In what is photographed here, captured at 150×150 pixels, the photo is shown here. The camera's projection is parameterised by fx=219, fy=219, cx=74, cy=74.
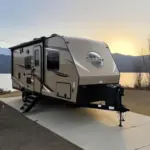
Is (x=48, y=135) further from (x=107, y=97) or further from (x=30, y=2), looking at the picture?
(x=30, y=2)

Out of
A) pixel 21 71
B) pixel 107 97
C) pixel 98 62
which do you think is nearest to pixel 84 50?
pixel 98 62

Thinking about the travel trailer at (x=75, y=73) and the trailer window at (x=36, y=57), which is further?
the trailer window at (x=36, y=57)

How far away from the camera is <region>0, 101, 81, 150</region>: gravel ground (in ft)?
14.1

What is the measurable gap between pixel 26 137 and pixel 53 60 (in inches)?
101

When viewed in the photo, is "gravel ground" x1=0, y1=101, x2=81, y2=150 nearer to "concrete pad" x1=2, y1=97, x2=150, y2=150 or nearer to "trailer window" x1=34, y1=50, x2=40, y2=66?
"concrete pad" x1=2, y1=97, x2=150, y2=150

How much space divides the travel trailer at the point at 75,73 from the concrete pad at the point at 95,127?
1.71 ft

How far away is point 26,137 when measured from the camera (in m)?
4.83

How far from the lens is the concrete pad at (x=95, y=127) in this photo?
445 centimetres

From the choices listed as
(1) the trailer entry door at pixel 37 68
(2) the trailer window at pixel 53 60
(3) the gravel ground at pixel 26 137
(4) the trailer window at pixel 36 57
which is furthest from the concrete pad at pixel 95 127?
(4) the trailer window at pixel 36 57

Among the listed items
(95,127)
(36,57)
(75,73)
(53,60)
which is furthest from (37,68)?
(95,127)

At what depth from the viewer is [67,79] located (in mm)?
5887

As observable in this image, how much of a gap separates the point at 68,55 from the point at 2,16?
9192 millimetres

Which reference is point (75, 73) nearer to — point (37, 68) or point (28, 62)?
point (37, 68)

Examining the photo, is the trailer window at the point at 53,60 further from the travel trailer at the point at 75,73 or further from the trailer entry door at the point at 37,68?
the trailer entry door at the point at 37,68
